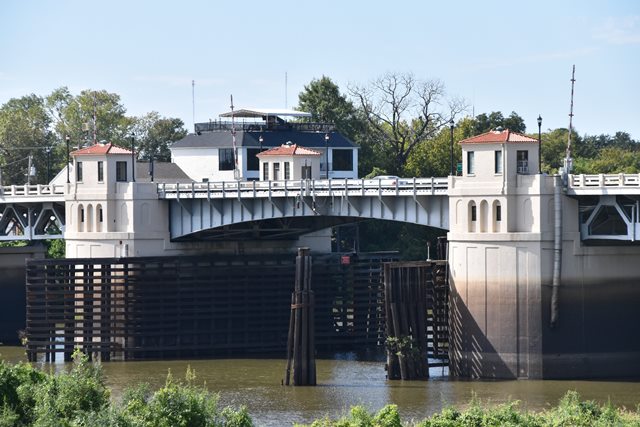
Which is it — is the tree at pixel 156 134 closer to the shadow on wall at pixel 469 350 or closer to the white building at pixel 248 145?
the white building at pixel 248 145

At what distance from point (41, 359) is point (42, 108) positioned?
8695 cm

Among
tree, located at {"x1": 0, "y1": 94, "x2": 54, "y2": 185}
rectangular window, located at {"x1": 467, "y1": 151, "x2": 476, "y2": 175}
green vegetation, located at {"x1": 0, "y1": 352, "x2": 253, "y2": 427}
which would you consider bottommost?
green vegetation, located at {"x1": 0, "y1": 352, "x2": 253, "y2": 427}

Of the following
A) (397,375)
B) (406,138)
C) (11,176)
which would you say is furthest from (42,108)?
(397,375)

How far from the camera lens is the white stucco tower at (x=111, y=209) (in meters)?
101

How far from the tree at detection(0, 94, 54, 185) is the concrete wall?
41359mm

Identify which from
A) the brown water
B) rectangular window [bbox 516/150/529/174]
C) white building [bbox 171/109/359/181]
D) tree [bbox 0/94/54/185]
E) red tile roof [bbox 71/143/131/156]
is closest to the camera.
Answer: the brown water

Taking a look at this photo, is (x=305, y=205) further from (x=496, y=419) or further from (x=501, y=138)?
(x=496, y=419)

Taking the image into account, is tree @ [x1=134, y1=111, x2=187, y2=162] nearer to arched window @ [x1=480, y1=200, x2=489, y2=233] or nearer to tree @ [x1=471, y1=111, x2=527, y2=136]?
tree @ [x1=471, y1=111, x2=527, y2=136]

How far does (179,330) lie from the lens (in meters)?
100

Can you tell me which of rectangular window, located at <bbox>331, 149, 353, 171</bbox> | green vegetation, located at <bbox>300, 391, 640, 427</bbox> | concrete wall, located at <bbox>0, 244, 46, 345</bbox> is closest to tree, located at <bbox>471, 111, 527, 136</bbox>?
rectangular window, located at <bbox>331, 149, 353, 171</bbox>

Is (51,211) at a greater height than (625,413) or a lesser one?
greater

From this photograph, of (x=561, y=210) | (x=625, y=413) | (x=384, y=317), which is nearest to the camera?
(x=625, y=413)

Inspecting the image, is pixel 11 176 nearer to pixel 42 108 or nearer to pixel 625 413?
pixel 42 108

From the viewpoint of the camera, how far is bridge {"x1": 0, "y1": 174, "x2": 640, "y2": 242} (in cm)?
8531
